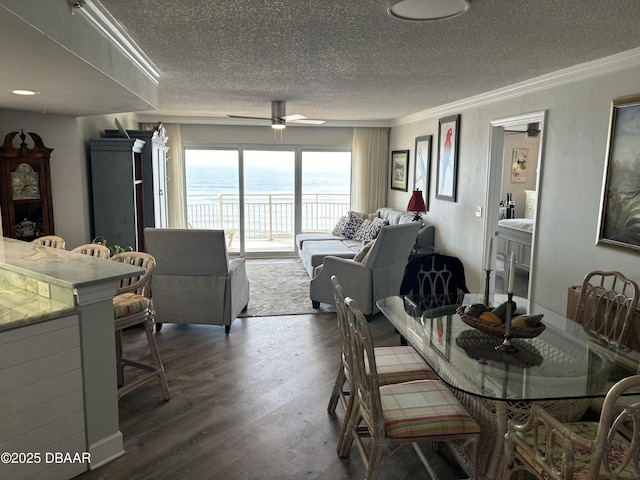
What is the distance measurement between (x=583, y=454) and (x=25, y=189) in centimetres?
484

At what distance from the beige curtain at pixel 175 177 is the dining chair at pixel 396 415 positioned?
6159 millimetres

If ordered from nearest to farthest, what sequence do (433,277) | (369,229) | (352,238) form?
(433,277) → (369,229) → (352,238)

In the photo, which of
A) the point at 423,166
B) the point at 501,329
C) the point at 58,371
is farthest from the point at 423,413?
the point at 423,166

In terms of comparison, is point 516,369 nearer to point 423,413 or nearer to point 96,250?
point 423,413

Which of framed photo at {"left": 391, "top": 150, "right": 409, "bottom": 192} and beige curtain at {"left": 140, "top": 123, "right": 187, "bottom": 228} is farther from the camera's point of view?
beige curtain at {"left": 140, "top": 123, "right": 187, "bottom": 228}

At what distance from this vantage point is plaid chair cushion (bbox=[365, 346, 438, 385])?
95.5 inches

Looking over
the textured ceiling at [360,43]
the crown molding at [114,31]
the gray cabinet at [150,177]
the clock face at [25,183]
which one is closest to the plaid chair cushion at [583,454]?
the textured ceiling at [360,43]

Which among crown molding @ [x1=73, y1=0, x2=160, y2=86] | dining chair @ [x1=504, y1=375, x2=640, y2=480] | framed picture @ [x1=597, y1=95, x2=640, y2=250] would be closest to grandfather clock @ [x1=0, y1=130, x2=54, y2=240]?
crown molding @ [x1=73, y1=0, x2=160, y2=86]

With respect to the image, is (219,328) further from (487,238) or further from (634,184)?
(634,184)

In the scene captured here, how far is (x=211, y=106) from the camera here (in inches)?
239

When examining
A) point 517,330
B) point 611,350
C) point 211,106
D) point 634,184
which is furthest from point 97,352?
point 211,106

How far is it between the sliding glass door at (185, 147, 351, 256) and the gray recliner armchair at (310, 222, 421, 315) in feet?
11.6

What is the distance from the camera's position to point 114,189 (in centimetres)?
505

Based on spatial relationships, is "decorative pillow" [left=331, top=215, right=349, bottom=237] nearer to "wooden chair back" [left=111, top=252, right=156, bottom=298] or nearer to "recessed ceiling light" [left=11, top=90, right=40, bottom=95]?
"wooden chair back" [left=111, top=252, right=156, bottom=298]
